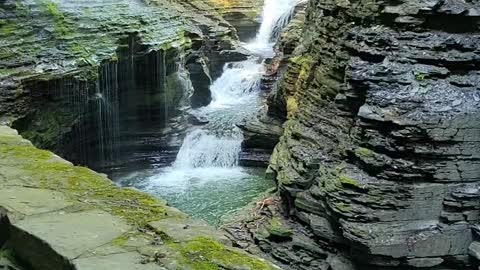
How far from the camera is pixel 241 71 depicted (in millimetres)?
21906

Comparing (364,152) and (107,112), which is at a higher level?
(364,152)

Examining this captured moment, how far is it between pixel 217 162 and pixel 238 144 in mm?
833

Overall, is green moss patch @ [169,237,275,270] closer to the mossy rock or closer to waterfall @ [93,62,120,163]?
the mossy rock

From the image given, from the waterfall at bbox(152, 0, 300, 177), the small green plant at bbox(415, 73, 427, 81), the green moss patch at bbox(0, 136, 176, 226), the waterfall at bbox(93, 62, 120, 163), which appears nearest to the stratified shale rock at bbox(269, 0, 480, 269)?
the small green plant at bbox(415, 73, 427, 81)

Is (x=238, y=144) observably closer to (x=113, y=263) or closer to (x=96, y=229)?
(x=96, y=229)

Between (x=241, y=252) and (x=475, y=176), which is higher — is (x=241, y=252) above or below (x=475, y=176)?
above

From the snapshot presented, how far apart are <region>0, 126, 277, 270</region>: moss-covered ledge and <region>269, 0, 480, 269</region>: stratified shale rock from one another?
192 inches

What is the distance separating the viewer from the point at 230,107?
65.5 feet

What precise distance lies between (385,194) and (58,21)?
30.4 ft

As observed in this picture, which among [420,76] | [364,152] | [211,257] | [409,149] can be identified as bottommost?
[364,152]

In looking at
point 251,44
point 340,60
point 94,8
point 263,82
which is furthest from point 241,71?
point 340,60

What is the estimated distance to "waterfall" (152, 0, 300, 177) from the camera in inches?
640

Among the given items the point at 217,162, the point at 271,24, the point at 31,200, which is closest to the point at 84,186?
the point at 31,200

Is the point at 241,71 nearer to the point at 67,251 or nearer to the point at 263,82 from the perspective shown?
the point at 263,82
